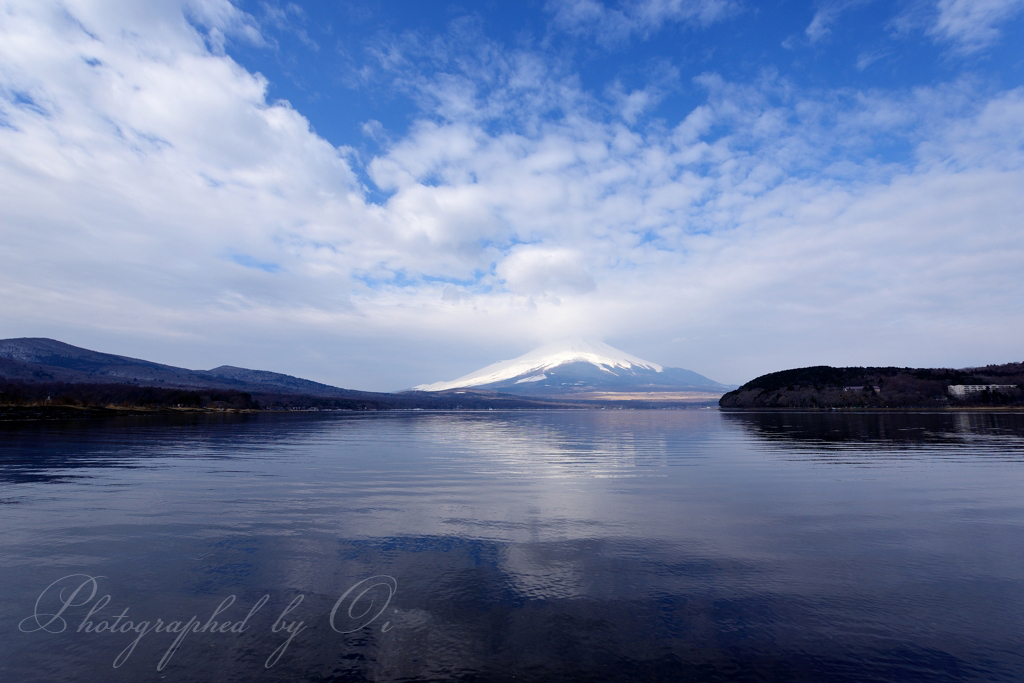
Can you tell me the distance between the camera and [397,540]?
17.1 m

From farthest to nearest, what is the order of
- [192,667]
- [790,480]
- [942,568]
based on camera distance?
[790,480] → [942,568] → [192,667]

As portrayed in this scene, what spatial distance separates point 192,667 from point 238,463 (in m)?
34.0

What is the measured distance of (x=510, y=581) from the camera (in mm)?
13391

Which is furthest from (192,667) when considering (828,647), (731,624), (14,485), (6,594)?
(14,485)

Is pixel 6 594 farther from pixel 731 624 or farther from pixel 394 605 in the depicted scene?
pixel 731 624

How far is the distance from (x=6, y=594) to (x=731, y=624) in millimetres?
18065

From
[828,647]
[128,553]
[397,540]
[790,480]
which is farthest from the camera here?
[790,480]

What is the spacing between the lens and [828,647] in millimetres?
9938

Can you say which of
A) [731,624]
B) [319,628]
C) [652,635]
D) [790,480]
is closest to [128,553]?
[319,628]

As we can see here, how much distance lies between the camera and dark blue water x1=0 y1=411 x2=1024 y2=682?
30.8 feet

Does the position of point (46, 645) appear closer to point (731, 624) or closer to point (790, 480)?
point (731, 624)

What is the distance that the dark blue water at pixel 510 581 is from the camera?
30.8ft

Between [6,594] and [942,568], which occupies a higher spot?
[942,568]

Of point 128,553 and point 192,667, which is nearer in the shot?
point 192,667
